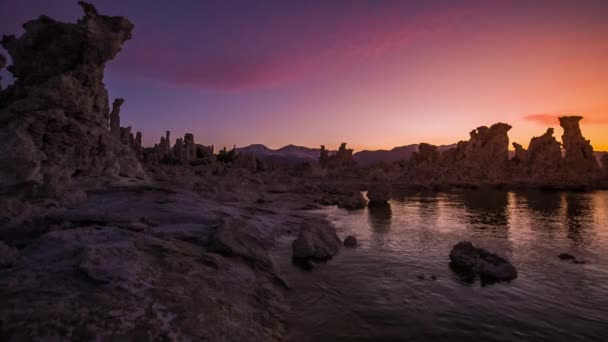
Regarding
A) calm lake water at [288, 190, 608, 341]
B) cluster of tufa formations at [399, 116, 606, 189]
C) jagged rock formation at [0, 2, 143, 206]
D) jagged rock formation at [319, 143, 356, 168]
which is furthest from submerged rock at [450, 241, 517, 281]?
jagged rock formation at [319, 143, 356, 168]

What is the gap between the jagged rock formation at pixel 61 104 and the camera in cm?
2297

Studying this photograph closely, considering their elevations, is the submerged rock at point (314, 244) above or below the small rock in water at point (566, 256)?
above

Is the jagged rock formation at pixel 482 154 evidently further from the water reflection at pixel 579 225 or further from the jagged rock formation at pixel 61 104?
the jagged rock formation at pixel 61 104

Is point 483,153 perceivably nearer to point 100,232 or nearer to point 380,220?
point 380,220

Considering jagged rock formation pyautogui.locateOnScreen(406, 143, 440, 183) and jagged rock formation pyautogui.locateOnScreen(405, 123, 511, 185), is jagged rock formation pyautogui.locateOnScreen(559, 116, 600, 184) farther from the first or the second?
jagged rock formation pyautogui.locateOnScreen(406, 143, 440, 183)

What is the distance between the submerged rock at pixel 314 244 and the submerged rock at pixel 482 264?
294 inches

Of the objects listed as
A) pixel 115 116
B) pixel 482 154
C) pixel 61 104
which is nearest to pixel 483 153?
pixel 482 154

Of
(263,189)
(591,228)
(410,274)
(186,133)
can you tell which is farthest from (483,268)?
(186,133)

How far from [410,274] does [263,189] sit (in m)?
50.4

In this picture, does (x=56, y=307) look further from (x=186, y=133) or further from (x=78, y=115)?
(x=186, y=133)

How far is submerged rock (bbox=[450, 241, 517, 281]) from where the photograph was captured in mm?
17078

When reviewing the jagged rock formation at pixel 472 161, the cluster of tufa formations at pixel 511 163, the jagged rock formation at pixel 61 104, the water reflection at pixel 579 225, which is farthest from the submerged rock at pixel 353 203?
the jagged rock formation at pixel 472 161

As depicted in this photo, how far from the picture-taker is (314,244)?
2055 centimetres

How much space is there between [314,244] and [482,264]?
9540 mm
